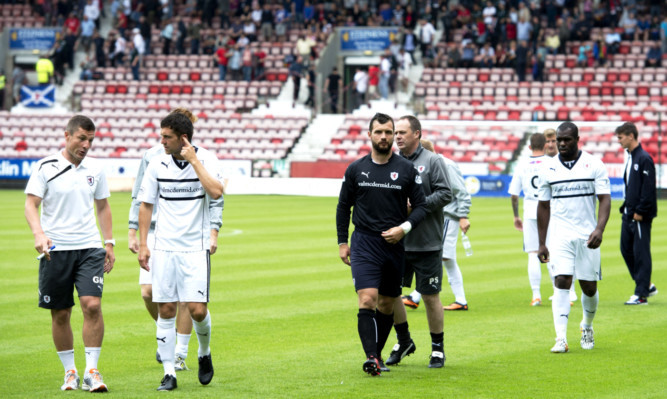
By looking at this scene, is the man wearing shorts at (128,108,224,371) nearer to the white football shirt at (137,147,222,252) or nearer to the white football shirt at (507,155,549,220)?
the white football shirt at (137,147,222,252)

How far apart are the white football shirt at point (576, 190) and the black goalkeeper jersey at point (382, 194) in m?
1.69

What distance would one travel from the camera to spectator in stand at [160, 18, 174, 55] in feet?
156

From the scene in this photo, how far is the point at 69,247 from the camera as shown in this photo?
811 cm

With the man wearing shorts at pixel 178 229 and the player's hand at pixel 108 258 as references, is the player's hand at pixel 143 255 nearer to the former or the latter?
the man wearing shorts at pixel 178 229

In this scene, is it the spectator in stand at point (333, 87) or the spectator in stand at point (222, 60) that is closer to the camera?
the spectator in stand at point (333, 87)

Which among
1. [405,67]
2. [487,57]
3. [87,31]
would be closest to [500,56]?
[487,57]

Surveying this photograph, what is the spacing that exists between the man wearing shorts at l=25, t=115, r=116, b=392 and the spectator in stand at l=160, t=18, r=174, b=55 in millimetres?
40273

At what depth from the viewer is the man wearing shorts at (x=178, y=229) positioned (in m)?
8.00

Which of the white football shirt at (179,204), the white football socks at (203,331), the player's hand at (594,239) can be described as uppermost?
the white football shirt at (179,204)

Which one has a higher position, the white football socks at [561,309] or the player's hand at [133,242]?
the player's hand at [133,242]

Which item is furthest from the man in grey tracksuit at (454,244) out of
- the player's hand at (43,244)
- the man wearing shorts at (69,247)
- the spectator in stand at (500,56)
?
the spectator in stand at (500,56)

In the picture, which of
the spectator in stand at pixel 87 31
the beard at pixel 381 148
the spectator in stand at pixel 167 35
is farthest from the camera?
the spectator in stand at pixel 87 31

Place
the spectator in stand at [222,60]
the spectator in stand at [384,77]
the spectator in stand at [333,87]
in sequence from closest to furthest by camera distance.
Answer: the spectator in stand at [384,77], the spectator in stand at [333,87], the spectator in stand at [222,60]

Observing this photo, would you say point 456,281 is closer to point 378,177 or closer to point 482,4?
point 378,177
